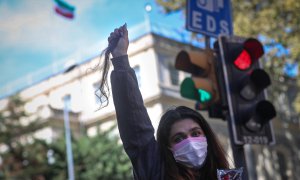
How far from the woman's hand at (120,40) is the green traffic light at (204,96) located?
309 cm

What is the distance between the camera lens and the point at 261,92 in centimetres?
495

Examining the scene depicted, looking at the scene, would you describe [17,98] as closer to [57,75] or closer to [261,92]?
[57,75]

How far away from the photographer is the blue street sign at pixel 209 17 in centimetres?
569

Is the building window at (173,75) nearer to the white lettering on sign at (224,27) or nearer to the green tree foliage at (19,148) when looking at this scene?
the green tree foliage at (19,148)

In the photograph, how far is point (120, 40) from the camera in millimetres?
2189

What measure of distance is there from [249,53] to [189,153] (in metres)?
2.88

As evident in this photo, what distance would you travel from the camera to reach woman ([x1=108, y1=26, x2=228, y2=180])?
211 centimetres

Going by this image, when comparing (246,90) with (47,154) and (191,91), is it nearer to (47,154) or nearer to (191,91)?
(191,91)

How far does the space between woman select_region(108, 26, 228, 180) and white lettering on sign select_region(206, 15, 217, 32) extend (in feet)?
11.2

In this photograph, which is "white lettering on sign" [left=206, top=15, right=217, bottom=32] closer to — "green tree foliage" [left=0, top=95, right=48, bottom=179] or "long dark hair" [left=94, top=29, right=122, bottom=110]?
"long dark hair" [left=94, top=29, right=122, bottom=110]

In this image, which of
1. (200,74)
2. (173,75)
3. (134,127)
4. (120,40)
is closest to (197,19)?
(200,74)

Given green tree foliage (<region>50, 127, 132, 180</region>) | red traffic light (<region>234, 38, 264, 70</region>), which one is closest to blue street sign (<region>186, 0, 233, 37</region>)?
red traffic light (<region>234, 38, 264, 70</region>)

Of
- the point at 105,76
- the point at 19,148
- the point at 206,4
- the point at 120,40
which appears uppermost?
the point at 206,4

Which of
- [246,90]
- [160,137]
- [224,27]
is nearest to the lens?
[160,137]
